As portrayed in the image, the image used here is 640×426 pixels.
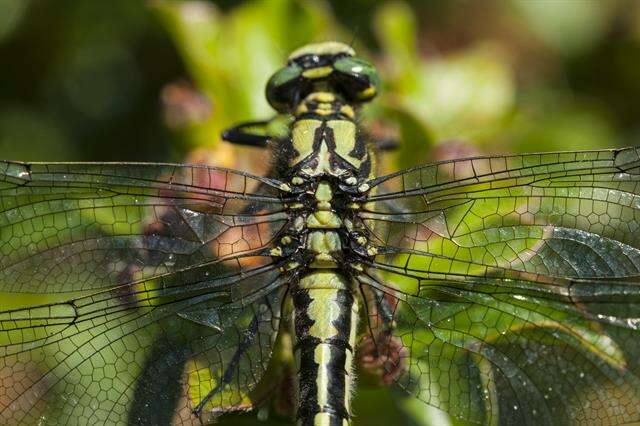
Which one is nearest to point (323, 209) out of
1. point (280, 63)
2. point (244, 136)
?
point (244, 136)

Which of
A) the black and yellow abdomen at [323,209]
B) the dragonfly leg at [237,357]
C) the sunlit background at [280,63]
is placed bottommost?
the dragonfly leg at [237,357]

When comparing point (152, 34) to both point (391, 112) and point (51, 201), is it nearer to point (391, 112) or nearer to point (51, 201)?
point (391, 112)

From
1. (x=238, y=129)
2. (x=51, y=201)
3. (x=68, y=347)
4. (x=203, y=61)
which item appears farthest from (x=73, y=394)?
(x=203, y=61)

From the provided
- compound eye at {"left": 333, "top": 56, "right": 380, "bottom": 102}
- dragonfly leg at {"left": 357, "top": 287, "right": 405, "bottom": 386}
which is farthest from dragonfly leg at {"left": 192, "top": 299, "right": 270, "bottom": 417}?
compound eye at {"left": 333, "top": 56, "right": 380, "bottom": 102}

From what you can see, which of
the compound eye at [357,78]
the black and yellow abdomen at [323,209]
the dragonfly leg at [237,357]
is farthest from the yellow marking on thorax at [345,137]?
the dragonfly leg at [237,357]

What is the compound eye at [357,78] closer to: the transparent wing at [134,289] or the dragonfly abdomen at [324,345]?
the transparent wing at [134,289]
